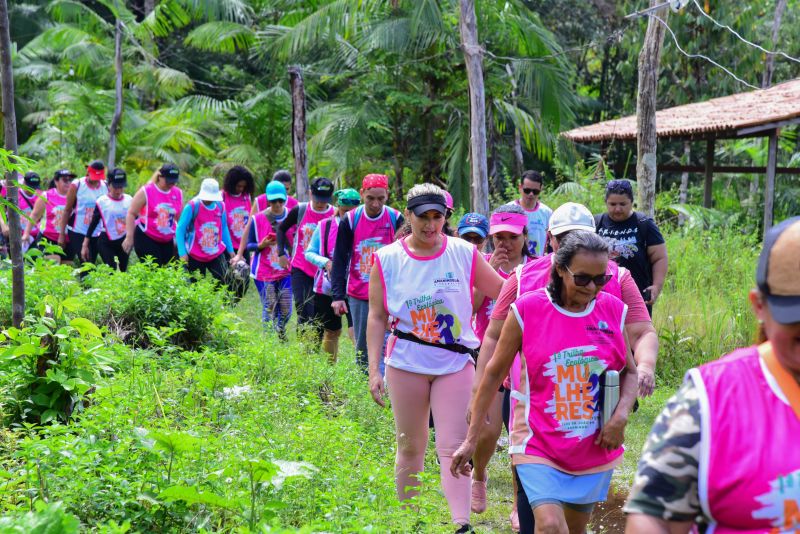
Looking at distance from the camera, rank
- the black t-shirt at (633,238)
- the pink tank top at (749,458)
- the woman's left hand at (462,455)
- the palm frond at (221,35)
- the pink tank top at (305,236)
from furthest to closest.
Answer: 1. the palm frond at (221,35)
2. the pink tank top at (305,236)
3. the black t-shirt at (633,238)
4. the woman's left hand at (462,455)
5. the pink tank top at (749,458)

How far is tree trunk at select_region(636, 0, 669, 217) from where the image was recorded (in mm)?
11312

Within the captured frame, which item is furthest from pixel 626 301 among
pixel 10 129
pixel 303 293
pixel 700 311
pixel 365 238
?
pixel 700 311

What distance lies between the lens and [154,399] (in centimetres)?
613

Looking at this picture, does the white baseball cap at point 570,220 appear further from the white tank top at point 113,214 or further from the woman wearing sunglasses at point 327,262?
the white tank top at point 113,214

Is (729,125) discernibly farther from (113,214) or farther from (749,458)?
(749,458)

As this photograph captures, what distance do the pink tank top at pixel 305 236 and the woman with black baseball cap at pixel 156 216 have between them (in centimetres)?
244

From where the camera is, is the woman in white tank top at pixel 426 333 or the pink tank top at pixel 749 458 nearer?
the pink tank top at pixel 749 458

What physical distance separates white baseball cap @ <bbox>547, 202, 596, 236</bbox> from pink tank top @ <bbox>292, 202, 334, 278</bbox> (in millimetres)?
4831

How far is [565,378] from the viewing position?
13.2 feet

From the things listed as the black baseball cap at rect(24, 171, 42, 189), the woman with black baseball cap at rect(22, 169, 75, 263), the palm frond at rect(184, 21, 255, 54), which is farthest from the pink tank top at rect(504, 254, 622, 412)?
the palm frond at rect(184, 21, 255, 54)

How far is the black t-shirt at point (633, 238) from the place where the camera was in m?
7.62

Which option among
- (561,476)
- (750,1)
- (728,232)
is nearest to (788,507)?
(561,476)

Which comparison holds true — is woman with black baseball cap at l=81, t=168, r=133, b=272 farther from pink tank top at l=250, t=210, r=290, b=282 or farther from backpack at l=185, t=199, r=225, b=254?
pink tank top at l=250, t=210, r=290, b=282

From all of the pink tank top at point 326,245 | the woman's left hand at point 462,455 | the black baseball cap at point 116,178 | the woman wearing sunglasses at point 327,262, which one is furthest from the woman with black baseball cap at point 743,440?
the black baseball cap at point 116,178
